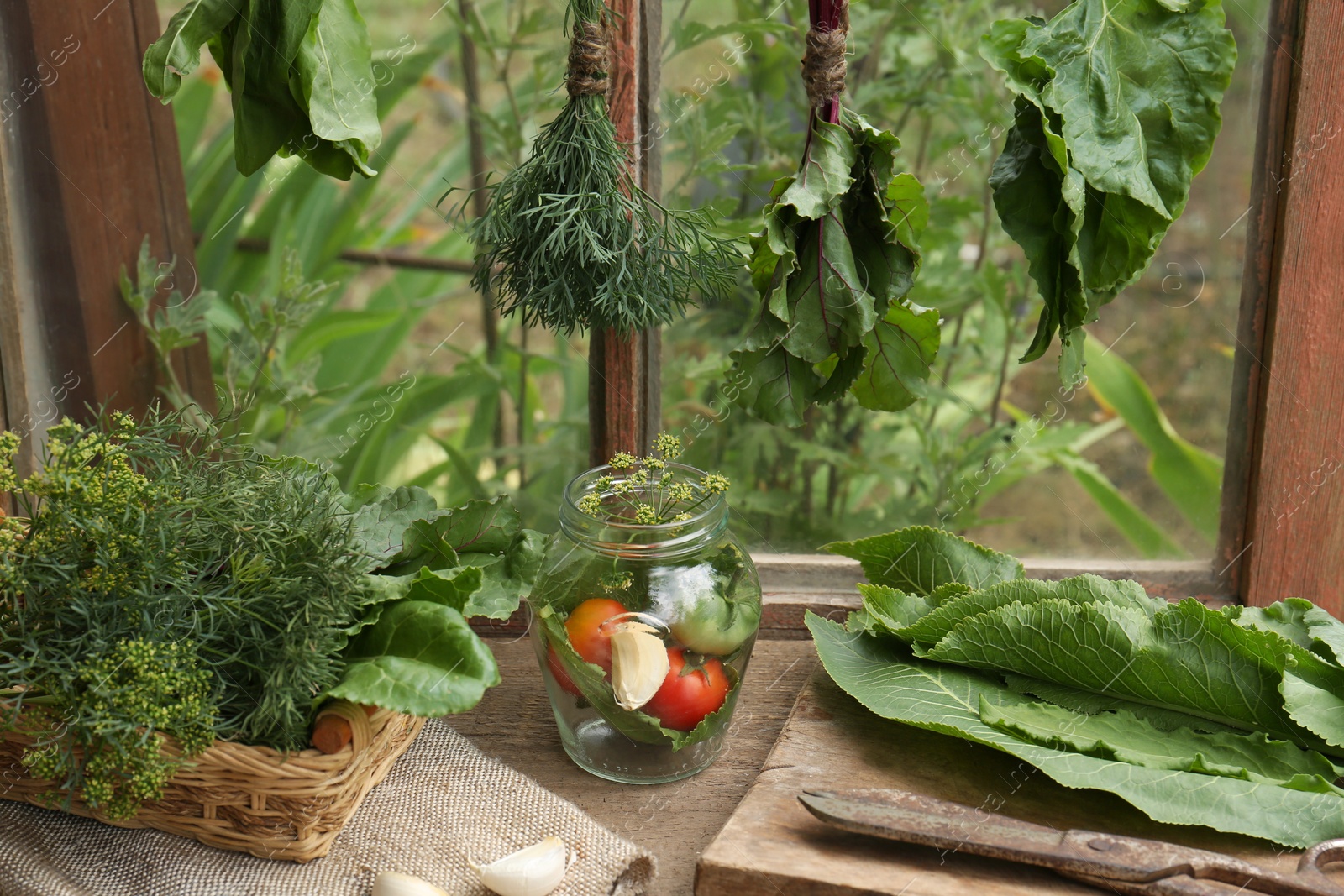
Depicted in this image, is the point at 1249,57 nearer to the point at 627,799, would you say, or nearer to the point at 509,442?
the point at 627,799

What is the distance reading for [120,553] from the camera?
0.67 meters

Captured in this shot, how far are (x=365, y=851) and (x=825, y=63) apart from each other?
0.64m

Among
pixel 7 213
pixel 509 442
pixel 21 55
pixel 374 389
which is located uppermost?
pixel 21 55

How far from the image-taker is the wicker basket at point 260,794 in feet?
2.11

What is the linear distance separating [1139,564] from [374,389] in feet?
3.09

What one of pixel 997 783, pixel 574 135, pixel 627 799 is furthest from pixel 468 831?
pixel 574 135

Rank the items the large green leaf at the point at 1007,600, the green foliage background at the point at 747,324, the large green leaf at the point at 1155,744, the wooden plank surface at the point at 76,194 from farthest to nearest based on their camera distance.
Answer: the green foliage background at the point at 747,324
the wooden plank surface at the point at 76,194
the large green leaf at the point at 1007,600
the large green leaf at the point at 1155,744

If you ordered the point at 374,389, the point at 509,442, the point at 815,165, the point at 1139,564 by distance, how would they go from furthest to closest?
the point at 509,442
the point at 374,389
the point at 1139,564
the point at 815,165

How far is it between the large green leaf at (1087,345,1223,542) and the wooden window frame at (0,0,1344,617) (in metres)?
0.08

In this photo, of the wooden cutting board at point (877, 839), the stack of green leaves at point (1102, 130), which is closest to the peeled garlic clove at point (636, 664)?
the wooden cutting board at point (877, 839)

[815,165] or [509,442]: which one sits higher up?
[815,165]

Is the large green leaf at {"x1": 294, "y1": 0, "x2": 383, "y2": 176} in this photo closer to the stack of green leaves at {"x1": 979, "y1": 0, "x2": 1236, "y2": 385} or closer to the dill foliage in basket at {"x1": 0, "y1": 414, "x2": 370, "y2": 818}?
the dill foliage in basket at {"x1": 0, "y1": 414, "x2": 370, "y2": 818}

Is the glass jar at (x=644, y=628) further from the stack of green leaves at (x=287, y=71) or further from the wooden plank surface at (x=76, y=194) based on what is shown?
the wooden plank surface at (x=76, y=194)

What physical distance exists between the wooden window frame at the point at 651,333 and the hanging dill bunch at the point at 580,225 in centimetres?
9
